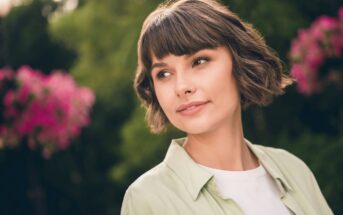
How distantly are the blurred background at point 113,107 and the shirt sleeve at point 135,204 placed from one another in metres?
2.57

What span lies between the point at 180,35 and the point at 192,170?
1.63ft

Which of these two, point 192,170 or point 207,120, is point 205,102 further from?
point 192,170

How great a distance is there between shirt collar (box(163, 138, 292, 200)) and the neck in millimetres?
64

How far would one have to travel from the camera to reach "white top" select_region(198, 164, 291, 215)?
2.16 meters

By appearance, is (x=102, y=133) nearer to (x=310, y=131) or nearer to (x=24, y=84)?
(x=24, y=84)

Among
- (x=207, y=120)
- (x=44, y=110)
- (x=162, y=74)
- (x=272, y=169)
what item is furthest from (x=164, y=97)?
(x=44, y=110)

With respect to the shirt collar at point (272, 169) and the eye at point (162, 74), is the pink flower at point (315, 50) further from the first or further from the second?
the eye at point (162, 74)

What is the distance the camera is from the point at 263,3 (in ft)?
15.2

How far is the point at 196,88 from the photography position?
2.11 m

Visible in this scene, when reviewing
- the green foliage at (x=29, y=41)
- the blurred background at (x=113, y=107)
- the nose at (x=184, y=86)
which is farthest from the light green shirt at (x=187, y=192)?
the green foliage at (x=29, y=41)

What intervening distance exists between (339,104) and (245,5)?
1.90 meters

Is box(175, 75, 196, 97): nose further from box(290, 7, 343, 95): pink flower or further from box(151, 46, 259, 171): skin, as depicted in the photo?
box(290, 7, 343, 95): pink flower

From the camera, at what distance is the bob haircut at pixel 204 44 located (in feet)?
6.99

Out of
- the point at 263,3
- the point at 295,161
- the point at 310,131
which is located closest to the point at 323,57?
the point at 263,3
